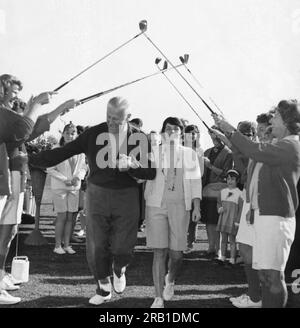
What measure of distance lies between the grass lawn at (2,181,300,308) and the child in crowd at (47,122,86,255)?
34 centimetres

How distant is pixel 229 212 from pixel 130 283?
7.39 ft

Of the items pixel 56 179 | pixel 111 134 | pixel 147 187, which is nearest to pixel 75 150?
pixel 111 134

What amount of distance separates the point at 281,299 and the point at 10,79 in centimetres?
339

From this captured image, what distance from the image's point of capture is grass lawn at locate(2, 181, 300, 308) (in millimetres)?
5730

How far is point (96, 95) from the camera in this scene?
588 centimetres

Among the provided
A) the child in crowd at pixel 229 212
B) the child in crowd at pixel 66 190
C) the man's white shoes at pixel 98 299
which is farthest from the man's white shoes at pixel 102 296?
the child in crowd at pixel 66 190

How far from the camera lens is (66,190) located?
8641 mm

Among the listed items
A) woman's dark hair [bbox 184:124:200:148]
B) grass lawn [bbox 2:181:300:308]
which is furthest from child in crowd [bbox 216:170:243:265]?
woman's dark hair [bbox 184:124:200:148]

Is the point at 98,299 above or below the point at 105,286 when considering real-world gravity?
below

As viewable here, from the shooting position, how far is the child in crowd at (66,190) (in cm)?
851

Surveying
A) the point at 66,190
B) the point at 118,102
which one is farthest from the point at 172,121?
the point at 66,190

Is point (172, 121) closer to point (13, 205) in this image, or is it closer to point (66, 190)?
Result: point (13, 205)

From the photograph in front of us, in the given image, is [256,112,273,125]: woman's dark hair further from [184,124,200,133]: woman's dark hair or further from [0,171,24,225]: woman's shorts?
[184,124,200,133]: woman's dark hair
